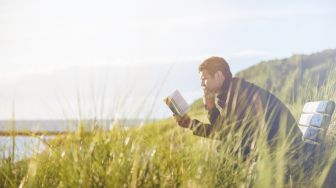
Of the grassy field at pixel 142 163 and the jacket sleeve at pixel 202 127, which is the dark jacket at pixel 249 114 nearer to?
the jacket sleeve at pixel 202 127

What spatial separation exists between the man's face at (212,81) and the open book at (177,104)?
0.28m

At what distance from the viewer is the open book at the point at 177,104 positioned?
4.83 metres

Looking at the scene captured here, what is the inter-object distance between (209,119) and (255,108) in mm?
560

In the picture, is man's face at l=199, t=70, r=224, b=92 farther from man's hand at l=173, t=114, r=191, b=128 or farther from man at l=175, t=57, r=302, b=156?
man's hand at l=173, t=114, r=191, b=128

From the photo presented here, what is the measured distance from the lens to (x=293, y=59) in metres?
37.6

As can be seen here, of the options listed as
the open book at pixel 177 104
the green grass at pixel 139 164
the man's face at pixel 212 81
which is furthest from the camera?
the man's face at pixel 212 81

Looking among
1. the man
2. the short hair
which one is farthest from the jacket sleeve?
the short hair

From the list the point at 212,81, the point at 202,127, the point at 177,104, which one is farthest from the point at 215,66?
the point at 202,127

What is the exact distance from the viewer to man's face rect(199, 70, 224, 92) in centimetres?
499

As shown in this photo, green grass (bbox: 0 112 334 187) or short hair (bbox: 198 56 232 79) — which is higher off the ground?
short hair (bbox: 198 56 232 79)

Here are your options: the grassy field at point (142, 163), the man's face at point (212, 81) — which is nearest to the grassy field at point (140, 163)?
the grassy field at point (142, 163)

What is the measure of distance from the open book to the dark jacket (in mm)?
133

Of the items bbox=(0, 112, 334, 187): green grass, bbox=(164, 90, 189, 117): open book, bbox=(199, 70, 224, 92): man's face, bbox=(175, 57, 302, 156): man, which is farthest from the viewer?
bbox=(199, 70, 224, 92): man's face

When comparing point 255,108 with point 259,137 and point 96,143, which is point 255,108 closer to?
point 259,137
